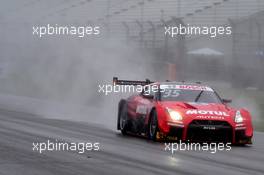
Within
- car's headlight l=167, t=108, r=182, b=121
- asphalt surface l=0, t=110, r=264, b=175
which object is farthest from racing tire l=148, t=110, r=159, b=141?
car's headlight l=167, t=108, r=182, b=121

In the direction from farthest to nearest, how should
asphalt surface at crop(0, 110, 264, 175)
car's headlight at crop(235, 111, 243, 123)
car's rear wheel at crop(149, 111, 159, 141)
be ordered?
car's rear wheel at crop(149, 111, 159, 141), car's headlight at crop(235, 111, 243, 123), asphalt surface at crop(0, 110, 264, 175)

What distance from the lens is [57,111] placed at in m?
23.1

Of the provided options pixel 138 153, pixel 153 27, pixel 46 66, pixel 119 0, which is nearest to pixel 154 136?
pixel 138 153

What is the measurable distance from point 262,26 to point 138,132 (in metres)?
12.3

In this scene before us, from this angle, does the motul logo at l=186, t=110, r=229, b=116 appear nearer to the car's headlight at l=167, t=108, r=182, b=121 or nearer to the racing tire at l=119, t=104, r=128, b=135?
the car's headlight at l=167, t=108, r=182, b=121

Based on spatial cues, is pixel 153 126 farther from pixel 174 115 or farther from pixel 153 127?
pixel 174 115

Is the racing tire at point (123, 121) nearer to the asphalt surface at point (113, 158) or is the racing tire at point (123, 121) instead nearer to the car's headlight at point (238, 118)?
the asphalt surface at point (113, 158)

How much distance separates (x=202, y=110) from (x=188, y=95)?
3.45 ft

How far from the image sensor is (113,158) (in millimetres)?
11000

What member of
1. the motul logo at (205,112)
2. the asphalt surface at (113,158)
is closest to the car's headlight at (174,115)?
the motul logo at (205,112)

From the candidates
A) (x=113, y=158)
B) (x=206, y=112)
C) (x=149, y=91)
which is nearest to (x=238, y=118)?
(x=206, y=112)

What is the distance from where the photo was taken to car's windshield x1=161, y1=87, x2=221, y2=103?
1476 centimetres

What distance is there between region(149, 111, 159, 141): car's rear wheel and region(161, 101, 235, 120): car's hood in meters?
0.27

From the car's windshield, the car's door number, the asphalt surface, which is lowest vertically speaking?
the asphalt surface
